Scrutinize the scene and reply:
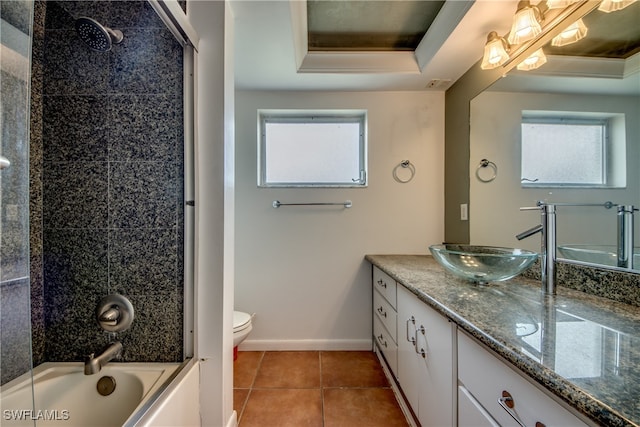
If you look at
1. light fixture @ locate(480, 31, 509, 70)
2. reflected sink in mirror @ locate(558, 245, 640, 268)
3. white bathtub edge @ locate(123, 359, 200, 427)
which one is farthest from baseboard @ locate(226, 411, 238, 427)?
light fixture @ locate(480, 31, 509, 70)

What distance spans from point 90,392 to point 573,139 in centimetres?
233

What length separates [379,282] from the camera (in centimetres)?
188

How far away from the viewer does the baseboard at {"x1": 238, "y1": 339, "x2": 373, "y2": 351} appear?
2104 mm

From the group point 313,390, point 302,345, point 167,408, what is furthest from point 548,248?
point 302,345

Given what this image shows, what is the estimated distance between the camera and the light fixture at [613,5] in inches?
36.9

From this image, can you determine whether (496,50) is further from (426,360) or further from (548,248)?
(426,360)

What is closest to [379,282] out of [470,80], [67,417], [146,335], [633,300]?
[633,300]

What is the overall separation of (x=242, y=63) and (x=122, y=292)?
4.96ft

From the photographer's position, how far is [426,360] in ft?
3.65

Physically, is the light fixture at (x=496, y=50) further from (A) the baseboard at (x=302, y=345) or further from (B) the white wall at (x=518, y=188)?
(A) the baseboard at (x=302, y=345)

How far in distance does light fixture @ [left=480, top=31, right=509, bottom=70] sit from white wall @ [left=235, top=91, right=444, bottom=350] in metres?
0.72

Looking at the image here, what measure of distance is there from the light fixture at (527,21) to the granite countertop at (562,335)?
1.16m

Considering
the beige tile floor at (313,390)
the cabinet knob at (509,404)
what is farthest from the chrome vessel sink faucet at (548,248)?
the beige tile floor at (313,390)

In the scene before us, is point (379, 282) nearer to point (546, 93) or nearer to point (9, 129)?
point (546, 93)
